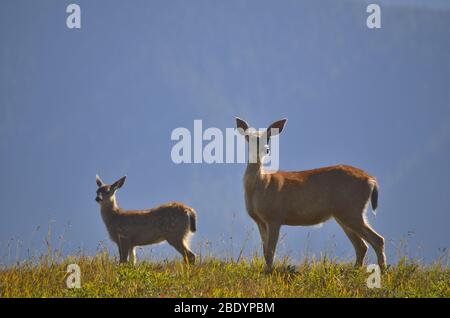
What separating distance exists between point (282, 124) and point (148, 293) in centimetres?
436

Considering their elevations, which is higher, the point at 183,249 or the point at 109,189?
the point at 109,189

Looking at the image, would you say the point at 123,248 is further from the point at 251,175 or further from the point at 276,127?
the point at 276,127

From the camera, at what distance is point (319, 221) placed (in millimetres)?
12922

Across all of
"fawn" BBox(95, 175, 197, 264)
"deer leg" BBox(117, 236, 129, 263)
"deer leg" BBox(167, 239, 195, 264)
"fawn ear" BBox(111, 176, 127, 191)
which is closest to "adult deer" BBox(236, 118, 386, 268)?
"deer leg" BBox(167, 239, 195, 264)

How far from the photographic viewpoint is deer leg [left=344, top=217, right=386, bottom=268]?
12477 mm

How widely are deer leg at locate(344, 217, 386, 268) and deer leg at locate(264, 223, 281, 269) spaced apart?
130 centimetres

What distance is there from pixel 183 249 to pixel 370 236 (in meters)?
3.68

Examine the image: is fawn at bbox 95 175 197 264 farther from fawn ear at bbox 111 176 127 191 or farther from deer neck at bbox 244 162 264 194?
deer neck at bbox 244 162 264 194

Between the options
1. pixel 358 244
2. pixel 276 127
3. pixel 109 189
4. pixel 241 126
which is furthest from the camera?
pixel 109 189

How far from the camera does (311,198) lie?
12875 millimetres

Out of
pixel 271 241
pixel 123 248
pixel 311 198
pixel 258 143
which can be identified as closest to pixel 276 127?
pixel 258 143
